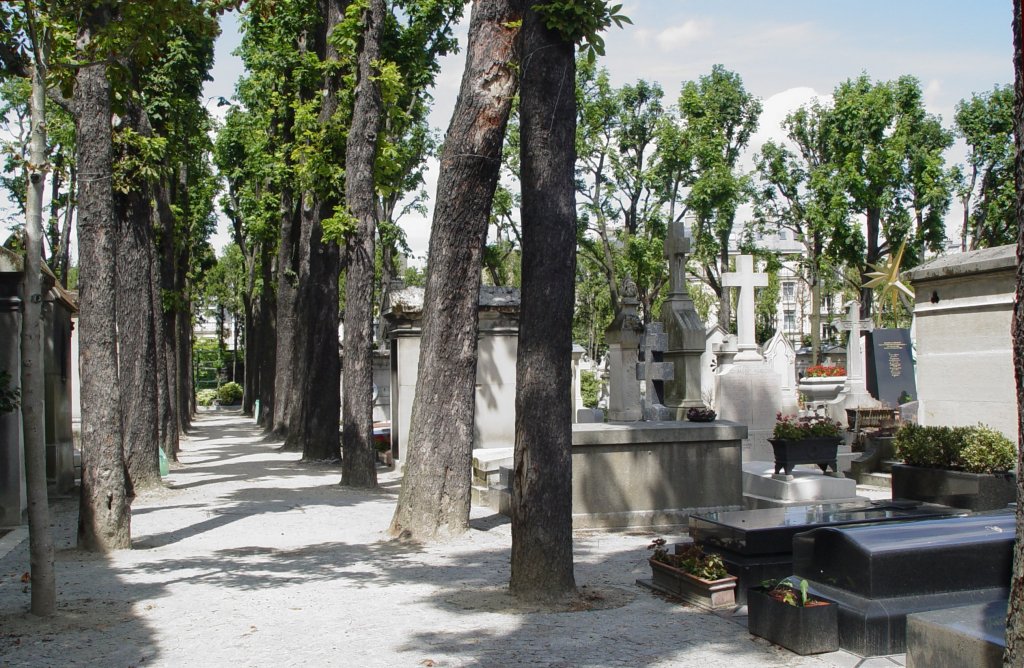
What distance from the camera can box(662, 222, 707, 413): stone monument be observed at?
17.8 m

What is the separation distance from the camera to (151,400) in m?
13.8

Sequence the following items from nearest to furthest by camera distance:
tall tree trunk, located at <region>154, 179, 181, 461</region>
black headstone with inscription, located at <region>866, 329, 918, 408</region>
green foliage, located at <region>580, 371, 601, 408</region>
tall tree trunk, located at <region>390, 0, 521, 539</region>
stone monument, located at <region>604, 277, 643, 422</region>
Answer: tall tree trunk, located at <region>390, 0, 521, 539</region>, stone monument, located at <region>604, 277, 643, 422</region>, tall tree trunk, located at <region>154, 179, 181, 461</region>, black headstone with inscription, located at <region>866, 329, 918, 408</region>, green foliage, located at <region>580, 371, 601, 408</region>

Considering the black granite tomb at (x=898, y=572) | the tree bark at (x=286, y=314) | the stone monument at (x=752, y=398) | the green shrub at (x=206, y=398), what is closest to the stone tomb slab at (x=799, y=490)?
the stone monument at (x=752, y=398)

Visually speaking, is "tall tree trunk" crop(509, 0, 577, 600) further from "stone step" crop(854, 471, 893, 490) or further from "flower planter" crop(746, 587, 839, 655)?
"stone step" crop(854, 471, 893, 490)

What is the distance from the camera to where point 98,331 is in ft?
31.1

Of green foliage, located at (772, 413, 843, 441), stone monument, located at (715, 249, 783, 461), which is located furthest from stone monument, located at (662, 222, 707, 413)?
green foliage, located at (772, 413, 843, 441)

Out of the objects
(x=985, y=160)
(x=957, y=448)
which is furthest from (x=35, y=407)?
(x=985, y=160)

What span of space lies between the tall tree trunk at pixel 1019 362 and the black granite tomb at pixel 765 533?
3477mm

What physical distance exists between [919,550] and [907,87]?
45683 millimetres

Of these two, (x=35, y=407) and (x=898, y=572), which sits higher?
(x=35, y=407)

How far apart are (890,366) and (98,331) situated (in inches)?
795

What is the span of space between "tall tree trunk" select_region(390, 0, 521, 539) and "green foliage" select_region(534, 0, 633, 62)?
2.10 meters

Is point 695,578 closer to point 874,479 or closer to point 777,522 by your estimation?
point 777,522

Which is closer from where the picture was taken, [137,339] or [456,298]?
[456,298]
